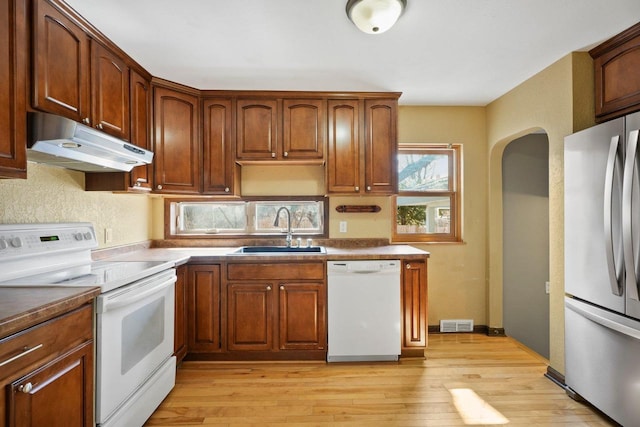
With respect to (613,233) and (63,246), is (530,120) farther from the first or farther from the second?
(63,246)

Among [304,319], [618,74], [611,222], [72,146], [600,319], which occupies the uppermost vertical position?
[618,74]

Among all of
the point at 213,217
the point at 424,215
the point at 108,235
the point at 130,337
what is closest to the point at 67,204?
the point at 108,235

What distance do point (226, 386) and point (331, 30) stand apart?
99.1 inches

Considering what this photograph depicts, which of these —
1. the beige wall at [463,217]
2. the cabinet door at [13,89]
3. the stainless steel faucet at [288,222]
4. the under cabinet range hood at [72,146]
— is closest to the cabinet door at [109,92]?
the under cabinet range hood at [72,146]

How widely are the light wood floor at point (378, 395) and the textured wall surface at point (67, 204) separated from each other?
126cm

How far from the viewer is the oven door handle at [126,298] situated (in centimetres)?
147

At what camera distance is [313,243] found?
3.12 metres

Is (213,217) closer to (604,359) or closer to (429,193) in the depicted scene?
(429,193)

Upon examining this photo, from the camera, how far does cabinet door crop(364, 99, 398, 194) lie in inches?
114

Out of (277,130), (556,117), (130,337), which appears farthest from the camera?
(277,130)

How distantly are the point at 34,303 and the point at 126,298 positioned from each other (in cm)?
48

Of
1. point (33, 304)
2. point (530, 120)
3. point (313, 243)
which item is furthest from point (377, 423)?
point (530, 120)

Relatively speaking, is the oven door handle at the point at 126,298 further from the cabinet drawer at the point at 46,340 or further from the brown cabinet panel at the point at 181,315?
the brown cabinet panel at the point at 181,315

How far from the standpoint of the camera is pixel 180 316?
245cm
